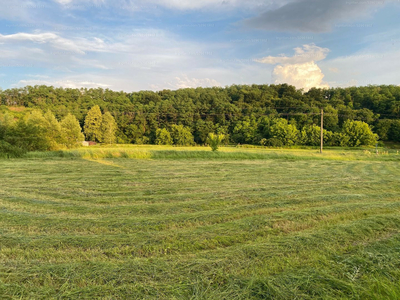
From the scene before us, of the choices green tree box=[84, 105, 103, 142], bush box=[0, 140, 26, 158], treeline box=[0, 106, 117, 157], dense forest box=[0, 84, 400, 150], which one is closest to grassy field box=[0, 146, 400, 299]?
bush box=[0, 140, 26, 158]

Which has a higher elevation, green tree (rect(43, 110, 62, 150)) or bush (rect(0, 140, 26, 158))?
green tree (rect(43, 110, 62, 150))

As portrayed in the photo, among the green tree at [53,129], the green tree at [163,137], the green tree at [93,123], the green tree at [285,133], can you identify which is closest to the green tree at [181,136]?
the green tree at [163,137]

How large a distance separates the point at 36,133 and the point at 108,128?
27.4 meters

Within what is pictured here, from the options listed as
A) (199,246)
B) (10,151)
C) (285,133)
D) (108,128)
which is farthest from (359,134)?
(10,151)

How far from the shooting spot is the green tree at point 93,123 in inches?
2110

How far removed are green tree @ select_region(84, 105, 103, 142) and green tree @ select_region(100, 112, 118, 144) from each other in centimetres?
74

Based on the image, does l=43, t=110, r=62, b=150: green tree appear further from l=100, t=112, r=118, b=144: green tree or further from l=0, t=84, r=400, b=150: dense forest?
l=100, t=112, r=118, b=144: green tree

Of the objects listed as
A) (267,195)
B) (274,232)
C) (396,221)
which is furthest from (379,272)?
(267,195)

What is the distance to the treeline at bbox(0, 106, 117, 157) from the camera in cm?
2406

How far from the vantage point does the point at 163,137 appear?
53.2m

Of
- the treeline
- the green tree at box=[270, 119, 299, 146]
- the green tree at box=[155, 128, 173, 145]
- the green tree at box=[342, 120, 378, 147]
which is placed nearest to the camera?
the treeline

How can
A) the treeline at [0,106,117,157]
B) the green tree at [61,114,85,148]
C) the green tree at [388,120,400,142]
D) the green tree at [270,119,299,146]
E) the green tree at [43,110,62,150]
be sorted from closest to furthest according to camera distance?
the treeline at [0,106,117,157], the green tree at [43,110,62,150], the green tree at [61,114,85,148], the green tree at [388,120,400,142], the green tree at [270,119,299,146]

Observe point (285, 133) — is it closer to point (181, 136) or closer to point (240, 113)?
point (240, 113)

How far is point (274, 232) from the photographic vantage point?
13.9 ft
